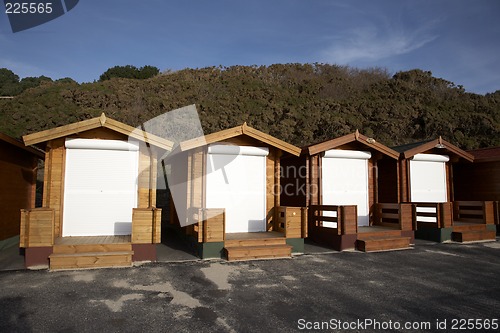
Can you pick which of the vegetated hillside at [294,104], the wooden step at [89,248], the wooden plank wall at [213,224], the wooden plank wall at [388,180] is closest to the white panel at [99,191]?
the wooden step at [89,248]

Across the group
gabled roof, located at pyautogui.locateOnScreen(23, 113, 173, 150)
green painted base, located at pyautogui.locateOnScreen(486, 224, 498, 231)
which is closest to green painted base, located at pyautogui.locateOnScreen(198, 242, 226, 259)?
gabled roof, located at pyautogui.locateOnScreen(23, 113, 173, 150)

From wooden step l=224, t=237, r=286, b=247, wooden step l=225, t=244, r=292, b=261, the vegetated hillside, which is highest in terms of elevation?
the vegetated hillside

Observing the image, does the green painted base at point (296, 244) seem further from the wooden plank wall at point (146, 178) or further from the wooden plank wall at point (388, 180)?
the wooden plank wall at point (388, 180)

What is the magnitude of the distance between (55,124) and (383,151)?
25.3m

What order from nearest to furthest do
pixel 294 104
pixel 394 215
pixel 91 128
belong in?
pixel 91 128 → pixel 394 215 → pixel 294 104

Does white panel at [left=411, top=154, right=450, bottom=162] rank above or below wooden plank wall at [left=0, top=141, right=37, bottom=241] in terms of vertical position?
above

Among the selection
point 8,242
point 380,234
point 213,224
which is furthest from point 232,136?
point 8,242

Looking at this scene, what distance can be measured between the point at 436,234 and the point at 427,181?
2219 millimetres

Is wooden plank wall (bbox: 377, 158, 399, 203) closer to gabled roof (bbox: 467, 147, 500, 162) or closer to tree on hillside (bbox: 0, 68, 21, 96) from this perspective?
gabled roof (bbox: 467, 147, 500, 162)

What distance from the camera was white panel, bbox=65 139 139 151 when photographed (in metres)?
8.14

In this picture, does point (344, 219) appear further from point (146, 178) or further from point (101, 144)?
point (101, 144)

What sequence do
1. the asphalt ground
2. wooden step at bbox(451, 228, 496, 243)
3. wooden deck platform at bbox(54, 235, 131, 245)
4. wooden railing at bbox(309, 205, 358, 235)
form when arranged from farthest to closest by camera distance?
wooden step at bbox(451, 228, 496, 243) < wooden railing at bbox(309, 205, 358, 235) < wooden deck platform at bbox(54, 235, 131, 245) < the asphalt ground

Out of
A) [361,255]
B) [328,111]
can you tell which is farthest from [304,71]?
[361,255]

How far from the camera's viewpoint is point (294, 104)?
1212 inches
